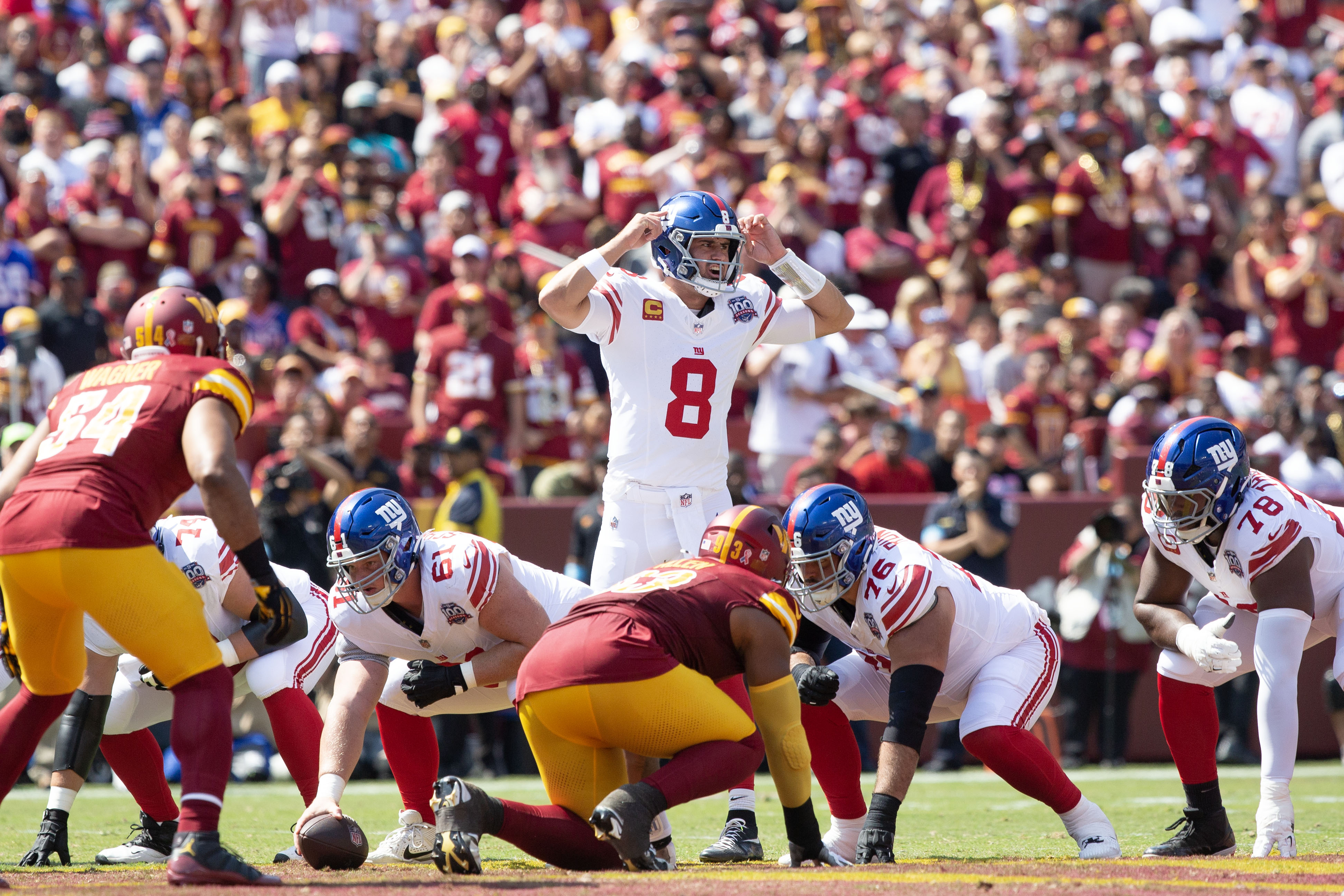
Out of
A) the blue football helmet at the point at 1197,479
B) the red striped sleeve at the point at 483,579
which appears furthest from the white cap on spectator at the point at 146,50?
the blue football helmet at the point at 1197,479

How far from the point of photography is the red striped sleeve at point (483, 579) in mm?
6055

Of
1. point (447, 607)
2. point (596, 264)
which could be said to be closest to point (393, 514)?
point (447, 607)

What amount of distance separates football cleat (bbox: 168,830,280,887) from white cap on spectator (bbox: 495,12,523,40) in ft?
38.2

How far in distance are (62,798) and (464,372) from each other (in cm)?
569

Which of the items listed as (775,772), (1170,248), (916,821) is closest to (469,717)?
(916,821)

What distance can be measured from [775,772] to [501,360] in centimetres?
683

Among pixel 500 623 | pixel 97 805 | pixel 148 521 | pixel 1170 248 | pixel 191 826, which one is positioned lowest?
pixel 97 805

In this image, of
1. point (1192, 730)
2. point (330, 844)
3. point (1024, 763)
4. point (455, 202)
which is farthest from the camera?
point (455, 202)

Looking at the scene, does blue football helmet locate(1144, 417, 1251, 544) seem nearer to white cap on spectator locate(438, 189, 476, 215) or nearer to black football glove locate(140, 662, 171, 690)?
black football glove locate(140, 662, 171, 690)

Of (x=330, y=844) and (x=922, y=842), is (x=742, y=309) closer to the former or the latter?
(x=922, y=842)

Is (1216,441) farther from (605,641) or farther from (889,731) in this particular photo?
(605,641)

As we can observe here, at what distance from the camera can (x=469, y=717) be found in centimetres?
1062

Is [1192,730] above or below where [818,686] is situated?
below

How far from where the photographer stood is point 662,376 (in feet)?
21.4
